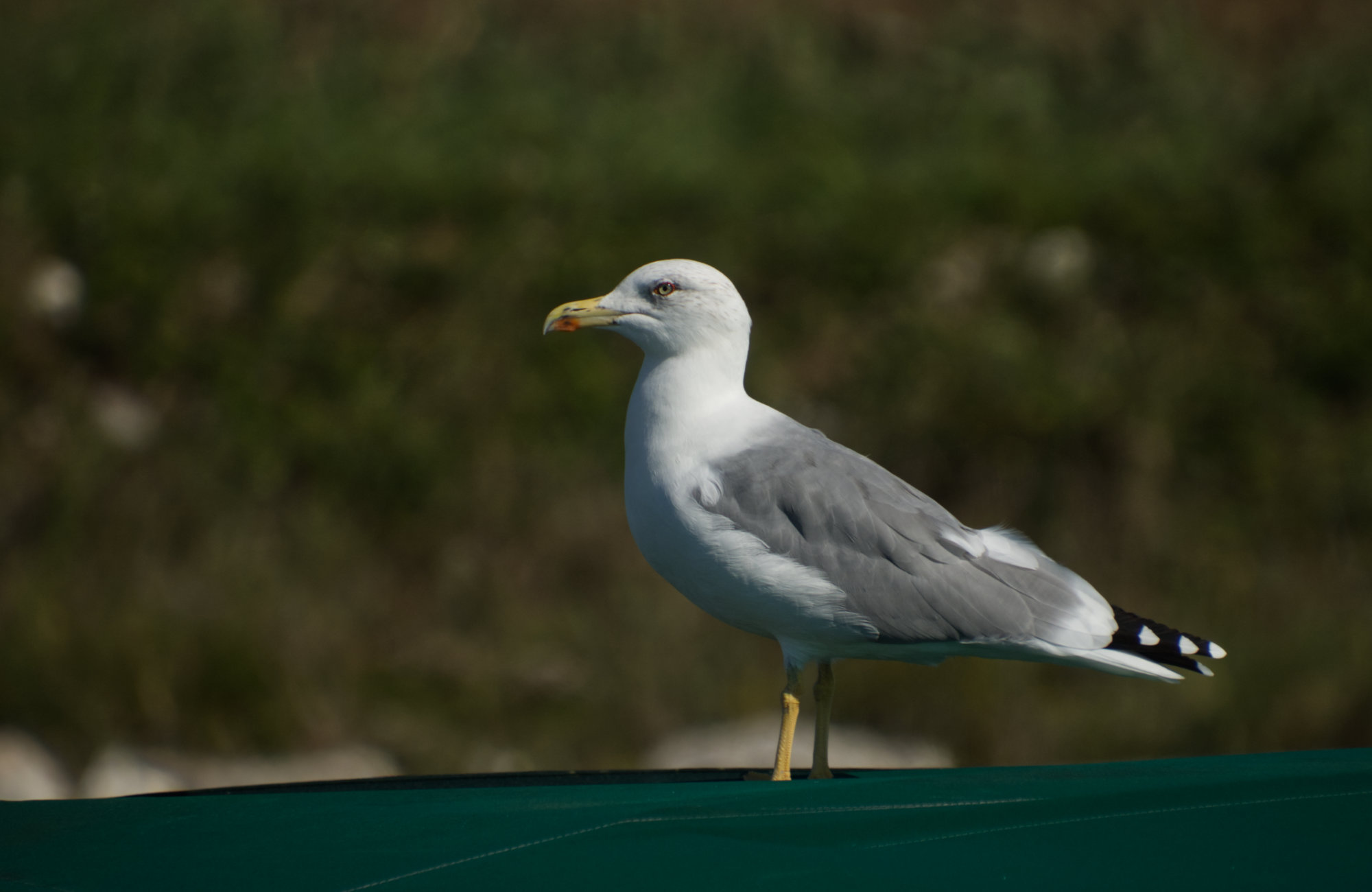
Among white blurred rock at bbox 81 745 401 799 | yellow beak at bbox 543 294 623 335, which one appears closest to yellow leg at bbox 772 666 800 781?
yellow beak at bbox 543 294 623 335

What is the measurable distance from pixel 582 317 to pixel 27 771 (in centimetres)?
499

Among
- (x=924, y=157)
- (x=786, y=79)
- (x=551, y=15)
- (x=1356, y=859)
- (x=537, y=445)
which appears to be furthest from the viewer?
(x=551, y=15)

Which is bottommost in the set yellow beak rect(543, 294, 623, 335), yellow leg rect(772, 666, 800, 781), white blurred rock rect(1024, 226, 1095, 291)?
yellow leg rect(772, 666, 800, 781)

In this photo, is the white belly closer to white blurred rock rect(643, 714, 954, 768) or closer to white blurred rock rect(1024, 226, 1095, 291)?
white blurred rock rect(643, 714, 954, 768)

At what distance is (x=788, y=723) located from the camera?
2.40 metres

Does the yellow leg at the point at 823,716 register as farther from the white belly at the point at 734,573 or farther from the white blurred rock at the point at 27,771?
the white blurred rock at the point at 27,771

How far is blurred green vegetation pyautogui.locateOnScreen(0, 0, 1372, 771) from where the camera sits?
6.37 m

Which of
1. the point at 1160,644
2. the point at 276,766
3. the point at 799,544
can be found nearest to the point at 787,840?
the point at 799,544

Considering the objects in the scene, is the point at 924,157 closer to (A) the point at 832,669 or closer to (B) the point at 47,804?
(A) the point at 832,669

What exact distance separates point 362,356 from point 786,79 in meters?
5.03

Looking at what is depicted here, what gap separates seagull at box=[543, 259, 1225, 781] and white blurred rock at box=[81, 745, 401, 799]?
4025 millimetres

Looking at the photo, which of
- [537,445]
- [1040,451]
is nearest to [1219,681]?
[1040,451]

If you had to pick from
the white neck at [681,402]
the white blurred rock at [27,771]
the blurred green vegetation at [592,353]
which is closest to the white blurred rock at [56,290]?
the blurred green vegetation at [592,353]

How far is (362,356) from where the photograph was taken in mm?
8414
